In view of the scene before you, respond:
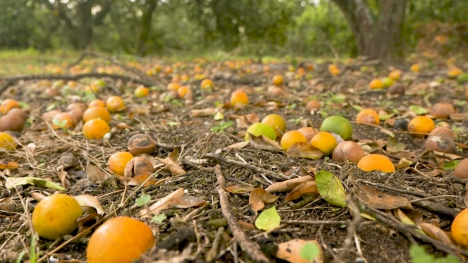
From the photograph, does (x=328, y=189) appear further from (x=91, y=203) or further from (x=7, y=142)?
(x=7, y=142)

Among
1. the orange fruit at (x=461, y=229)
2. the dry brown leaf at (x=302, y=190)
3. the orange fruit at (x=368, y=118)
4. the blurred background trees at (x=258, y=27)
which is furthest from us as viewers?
the blurred background trees at (x=258, y=27)

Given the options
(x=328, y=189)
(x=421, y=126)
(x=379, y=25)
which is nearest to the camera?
(x=328, y=189)

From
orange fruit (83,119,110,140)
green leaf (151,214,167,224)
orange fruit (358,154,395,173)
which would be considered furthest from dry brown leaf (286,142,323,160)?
orange fruit (83,119,110,140)

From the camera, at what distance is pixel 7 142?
3.07m

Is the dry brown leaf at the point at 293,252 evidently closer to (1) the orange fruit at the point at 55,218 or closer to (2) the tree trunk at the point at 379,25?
(1) the orange fruit at the point at 55,218

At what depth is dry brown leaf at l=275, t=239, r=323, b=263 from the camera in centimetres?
143

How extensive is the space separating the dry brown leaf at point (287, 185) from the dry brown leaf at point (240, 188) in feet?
0.29

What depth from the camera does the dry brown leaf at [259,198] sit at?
6.04 ft

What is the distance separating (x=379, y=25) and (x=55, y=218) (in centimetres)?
833

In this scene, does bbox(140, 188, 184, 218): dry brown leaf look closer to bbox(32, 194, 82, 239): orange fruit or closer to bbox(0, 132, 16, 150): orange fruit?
bbox(32, 194, 82, 239): orange fruit

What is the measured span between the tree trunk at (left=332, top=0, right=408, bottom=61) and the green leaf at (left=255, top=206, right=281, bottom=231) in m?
7.64

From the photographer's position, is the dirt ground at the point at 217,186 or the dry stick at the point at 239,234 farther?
the dirt ground at the point at 217,186

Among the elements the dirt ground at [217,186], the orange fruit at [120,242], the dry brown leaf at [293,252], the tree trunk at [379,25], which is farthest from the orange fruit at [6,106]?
the tree trunk at [379,25]

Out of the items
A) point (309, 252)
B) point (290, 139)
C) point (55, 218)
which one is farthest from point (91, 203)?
point (290, 139)
